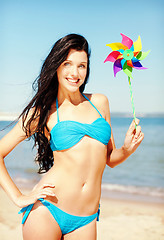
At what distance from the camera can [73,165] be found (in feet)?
8.60

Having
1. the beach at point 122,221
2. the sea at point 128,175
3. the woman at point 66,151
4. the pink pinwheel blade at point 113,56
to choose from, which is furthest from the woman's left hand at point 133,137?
the sea at point 128,175

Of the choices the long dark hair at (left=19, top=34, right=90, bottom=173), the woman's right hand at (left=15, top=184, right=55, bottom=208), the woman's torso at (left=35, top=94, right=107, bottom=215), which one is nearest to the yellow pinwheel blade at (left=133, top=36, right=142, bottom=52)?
the long dark hair at (left=19, top=34, right=90, bottom=173)

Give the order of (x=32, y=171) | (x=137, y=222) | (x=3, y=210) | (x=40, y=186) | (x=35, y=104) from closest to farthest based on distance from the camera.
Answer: (x=40, y=186), (x=35, y=104), (x=137, y=222), (x=3, y=210), (x=32, y=171)

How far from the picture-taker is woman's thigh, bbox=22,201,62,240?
2508mm

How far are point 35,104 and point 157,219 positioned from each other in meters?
4.66

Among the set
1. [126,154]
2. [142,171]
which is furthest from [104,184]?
[126,154]

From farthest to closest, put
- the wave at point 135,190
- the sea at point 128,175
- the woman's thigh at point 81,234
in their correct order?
the sea at point 128,175
the wave at point 135,190
the woman's thigh at point 81,234

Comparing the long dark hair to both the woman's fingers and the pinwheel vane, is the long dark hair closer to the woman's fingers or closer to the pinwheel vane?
the pinwheel vane

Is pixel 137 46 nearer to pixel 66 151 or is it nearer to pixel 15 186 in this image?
pixel 66 151

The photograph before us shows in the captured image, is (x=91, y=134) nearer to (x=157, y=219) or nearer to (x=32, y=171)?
(x=157, y=219)

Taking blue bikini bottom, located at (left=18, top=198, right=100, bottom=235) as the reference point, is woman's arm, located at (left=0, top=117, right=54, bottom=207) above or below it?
above

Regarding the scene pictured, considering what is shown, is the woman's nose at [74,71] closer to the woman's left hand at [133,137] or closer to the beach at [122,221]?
the woman's left hand at [133,137]

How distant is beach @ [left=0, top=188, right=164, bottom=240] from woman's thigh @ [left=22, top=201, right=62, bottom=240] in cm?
335

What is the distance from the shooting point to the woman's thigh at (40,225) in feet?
8.23
